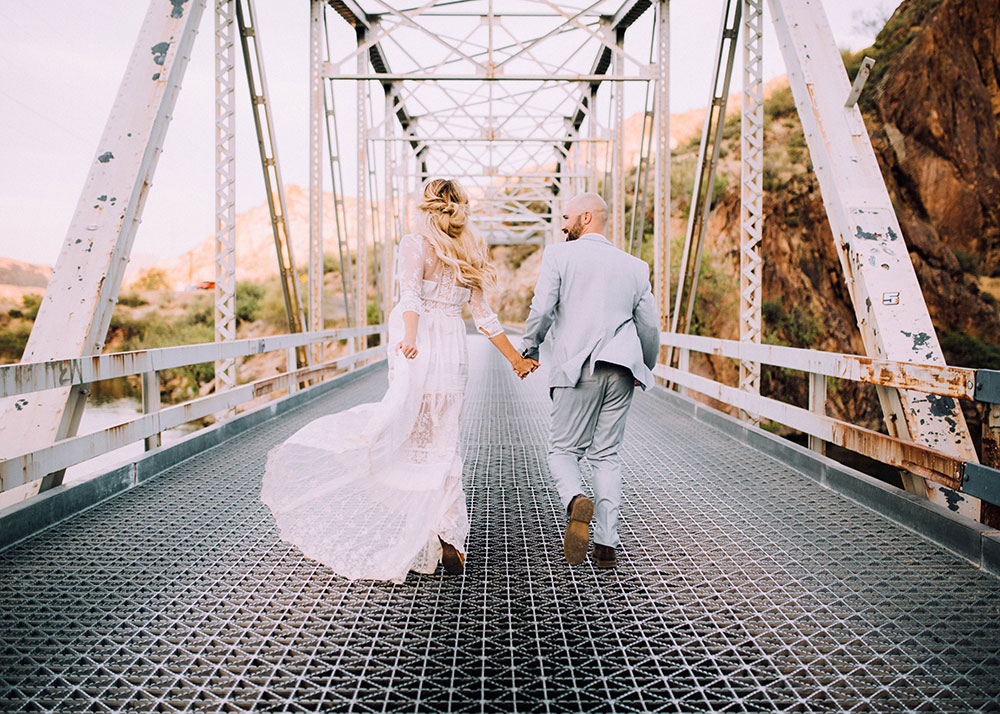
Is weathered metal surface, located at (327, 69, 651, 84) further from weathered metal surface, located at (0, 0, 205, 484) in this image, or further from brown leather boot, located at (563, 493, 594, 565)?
brown leather boot, located at (563, 493, 594, 565)

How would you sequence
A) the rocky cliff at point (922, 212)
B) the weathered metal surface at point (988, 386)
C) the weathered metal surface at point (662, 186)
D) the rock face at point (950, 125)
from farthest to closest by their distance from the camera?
1. the rock face at point (950, 125)
2. the rocky cliff at point (922, 212)
3. the weathered metal surface at point (662, 186)
4. the weathered metal surface at point (988, 386)

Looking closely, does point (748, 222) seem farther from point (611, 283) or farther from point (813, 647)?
point (813, 647)

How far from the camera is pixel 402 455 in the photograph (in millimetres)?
3176

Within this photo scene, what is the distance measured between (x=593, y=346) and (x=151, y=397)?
9.61 ft

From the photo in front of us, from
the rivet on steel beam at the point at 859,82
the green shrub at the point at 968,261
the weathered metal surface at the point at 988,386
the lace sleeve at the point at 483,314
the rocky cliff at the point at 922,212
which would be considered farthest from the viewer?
the green shrub at the point at 968,261

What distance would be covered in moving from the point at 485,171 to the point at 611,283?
1994 cm

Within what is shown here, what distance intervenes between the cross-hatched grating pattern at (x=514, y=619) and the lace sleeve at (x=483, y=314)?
1.03 metres

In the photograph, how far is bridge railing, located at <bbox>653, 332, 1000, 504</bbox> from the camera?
9.20 ft

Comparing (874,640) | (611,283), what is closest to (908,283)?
(611,283)

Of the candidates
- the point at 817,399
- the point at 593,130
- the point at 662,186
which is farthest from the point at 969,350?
the point at 817,399

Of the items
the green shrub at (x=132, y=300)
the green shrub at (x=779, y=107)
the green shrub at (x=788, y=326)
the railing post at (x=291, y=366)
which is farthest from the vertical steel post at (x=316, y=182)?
the green shrub at (x=132, y=300)

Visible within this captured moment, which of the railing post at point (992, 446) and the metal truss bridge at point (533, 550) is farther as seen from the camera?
the railing post at point (992, 446)

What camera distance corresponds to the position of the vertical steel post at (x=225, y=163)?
7.00m

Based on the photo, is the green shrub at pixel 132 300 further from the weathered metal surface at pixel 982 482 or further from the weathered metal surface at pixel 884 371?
the weathered metal surface at pixel 982 482
